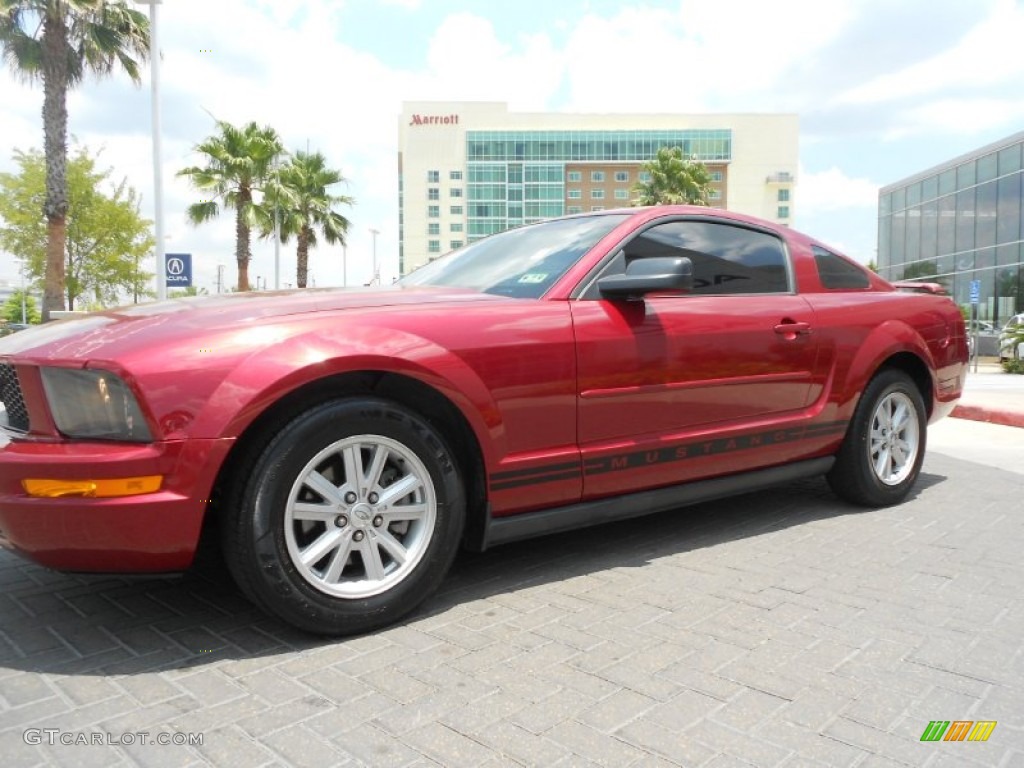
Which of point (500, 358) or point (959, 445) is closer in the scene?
point (500, 358)

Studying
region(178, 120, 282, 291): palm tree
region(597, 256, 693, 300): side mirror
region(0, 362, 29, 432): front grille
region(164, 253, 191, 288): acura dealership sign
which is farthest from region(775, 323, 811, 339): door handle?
region(178, 120, 282, 291): palm tree

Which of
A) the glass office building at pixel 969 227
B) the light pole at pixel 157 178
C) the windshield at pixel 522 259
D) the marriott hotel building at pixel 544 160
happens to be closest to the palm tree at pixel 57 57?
the light pole at pixel 157 178

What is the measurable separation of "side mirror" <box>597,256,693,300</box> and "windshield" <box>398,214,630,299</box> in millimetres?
243

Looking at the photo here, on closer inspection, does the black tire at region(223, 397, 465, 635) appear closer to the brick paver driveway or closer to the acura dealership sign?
the brick paver driveway

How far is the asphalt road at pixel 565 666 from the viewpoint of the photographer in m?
1.93

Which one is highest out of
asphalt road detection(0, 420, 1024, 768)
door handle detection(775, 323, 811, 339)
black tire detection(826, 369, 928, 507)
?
door handle detection(775, 323, 811, 339)

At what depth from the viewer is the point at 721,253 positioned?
12.3ft

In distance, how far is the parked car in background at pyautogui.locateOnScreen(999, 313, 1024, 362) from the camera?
1871 centimetres

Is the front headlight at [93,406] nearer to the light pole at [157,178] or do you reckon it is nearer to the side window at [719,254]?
the side window at [719,254]

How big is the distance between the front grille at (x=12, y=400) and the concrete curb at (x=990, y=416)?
348 inches

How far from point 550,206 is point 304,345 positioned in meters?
89.8

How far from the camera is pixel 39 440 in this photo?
2.35 metres

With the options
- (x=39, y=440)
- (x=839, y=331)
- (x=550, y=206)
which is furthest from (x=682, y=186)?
(x=550, y=206)

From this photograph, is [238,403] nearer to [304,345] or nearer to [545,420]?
[304,345]
